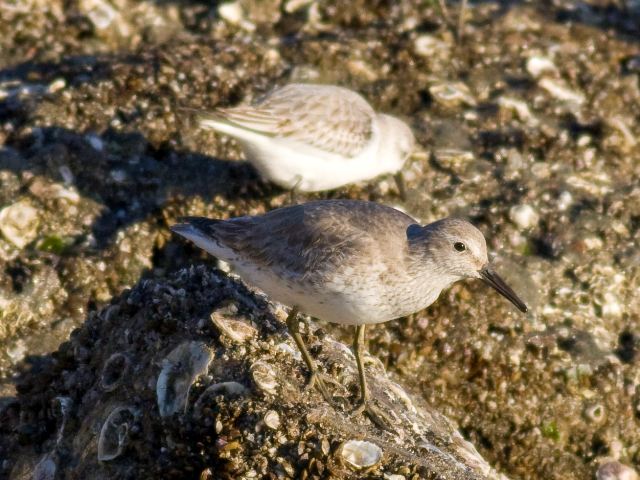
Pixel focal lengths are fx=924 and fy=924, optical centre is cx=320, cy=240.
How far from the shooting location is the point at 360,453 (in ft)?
16.2

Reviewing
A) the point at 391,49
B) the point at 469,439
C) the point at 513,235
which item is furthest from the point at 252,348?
the point at 391,49

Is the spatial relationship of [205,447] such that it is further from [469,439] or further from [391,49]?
[391,49]

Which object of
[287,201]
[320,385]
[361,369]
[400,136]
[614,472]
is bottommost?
[614,472]

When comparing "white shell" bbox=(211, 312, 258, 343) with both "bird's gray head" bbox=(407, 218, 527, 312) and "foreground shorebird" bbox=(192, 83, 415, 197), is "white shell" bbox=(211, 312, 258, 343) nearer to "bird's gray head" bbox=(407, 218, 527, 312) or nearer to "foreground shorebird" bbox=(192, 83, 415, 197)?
"bird's gray head" bbox=(407, 218, 527, 312)

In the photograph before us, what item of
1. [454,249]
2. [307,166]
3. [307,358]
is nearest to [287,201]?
[307,166]

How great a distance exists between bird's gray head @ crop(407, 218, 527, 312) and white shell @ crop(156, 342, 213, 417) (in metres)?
1.62

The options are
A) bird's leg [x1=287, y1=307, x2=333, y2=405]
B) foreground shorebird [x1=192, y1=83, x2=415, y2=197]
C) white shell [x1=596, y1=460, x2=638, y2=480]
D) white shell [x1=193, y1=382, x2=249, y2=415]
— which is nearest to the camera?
white shell [x1=193, y1=382, x2=249, y2=415]

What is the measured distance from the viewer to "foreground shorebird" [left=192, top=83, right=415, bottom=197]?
324 inches

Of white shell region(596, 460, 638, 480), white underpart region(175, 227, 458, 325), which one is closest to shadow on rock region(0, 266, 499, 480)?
white underpart region(175, 227, 458, 325)

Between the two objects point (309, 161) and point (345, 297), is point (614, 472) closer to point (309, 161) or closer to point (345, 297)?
point (345, 297)

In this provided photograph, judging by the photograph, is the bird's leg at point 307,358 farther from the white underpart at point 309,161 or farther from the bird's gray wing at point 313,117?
the bird's gray wing at point 313,117

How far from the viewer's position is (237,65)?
31.7ft

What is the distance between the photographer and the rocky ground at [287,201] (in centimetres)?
542

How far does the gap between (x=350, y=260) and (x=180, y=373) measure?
1.31 meters
